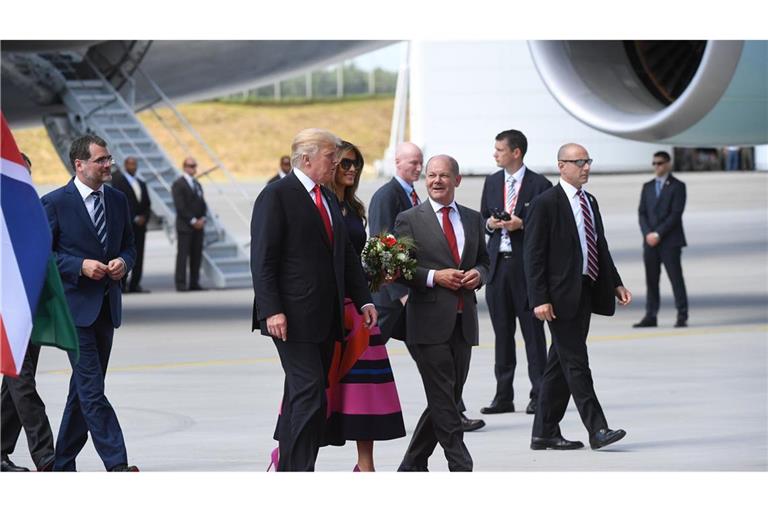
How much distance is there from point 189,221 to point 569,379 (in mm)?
11386

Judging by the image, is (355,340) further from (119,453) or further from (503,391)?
(503,391)

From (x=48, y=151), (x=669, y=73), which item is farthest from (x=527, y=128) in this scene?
(x=669, y=73)

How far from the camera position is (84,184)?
23.9ft

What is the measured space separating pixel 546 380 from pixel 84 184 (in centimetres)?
265

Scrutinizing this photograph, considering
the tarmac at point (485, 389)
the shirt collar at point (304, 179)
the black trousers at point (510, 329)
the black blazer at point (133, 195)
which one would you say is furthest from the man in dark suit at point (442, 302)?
the black blazer at point (133, 195)

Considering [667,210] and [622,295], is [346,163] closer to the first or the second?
[622,295]

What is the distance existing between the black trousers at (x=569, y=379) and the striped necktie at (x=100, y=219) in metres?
2.36

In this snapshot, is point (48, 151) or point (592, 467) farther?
point (48, 151)

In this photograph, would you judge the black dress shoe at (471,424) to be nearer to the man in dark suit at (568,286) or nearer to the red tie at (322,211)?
the man in dark suit at (568,286)

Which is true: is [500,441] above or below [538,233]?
below

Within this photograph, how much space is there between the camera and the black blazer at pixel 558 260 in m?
7.84

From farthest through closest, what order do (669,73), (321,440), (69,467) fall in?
(669,73)
(69,467)
(321,440)

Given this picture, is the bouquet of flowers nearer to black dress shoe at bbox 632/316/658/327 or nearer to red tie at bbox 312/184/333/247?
red tie at bbox 312/184/333/247

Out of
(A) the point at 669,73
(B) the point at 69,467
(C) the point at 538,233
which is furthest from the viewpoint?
(A) the point at 669,73
